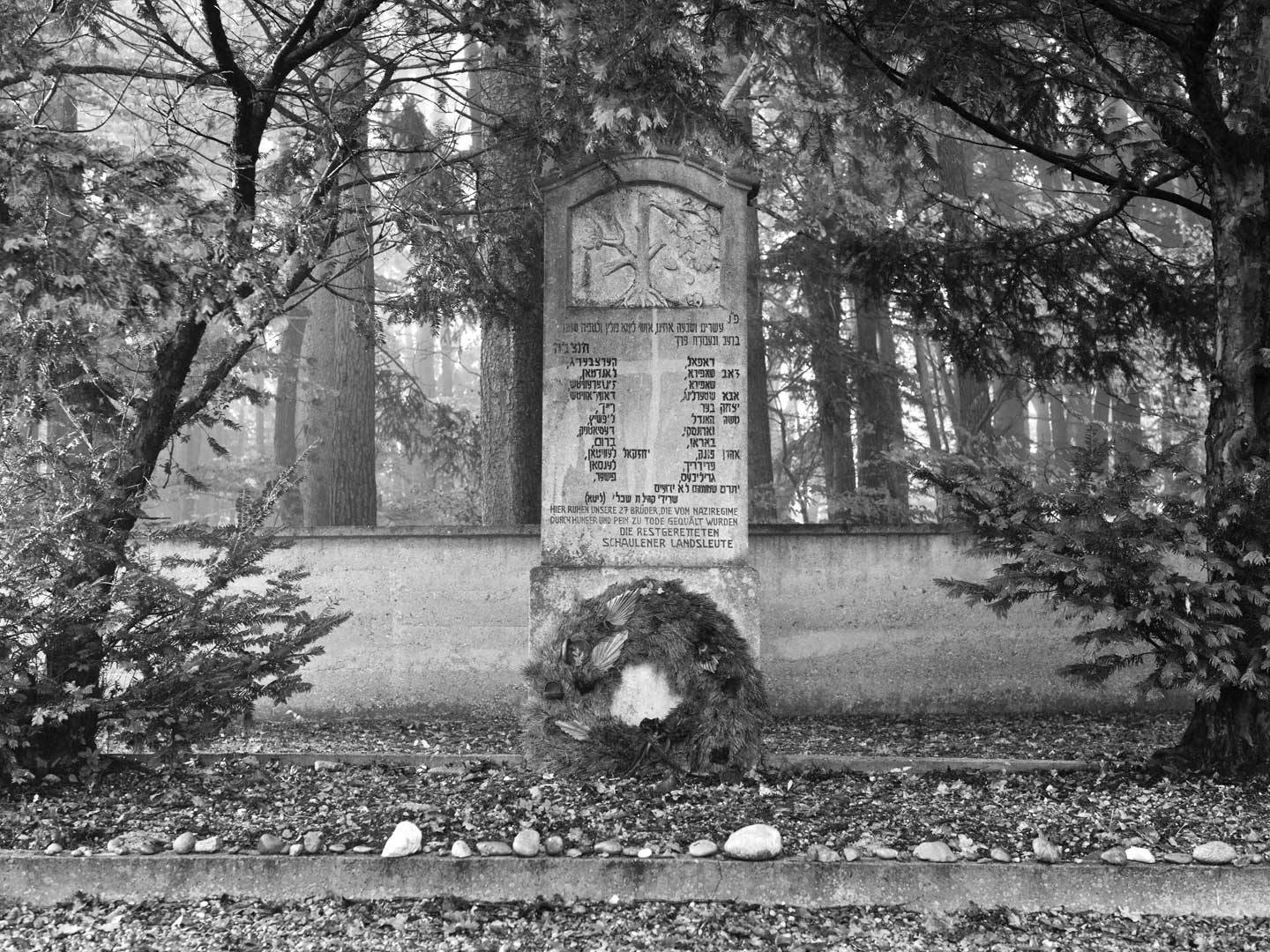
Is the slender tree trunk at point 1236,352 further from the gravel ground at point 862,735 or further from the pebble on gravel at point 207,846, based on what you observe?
the pebble on gravel at point 207,846

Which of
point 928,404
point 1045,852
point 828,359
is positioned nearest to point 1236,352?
point 1045,852

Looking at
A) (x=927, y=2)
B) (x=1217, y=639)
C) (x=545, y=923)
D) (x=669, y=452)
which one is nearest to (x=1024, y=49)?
(x=927, y=2)

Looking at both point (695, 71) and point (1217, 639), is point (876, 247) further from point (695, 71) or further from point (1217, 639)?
point (1217, 639)

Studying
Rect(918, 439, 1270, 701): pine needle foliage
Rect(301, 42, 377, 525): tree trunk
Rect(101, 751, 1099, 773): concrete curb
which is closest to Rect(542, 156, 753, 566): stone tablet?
Rect(101, 751, 1099, 773): concrete curb

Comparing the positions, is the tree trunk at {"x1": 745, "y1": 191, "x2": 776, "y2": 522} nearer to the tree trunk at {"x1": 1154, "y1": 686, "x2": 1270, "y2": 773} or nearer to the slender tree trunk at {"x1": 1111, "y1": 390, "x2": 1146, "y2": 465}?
the slender tree trunk at {"x1": 1111, "y1": 390, "x2": 1146, "y2": 465}

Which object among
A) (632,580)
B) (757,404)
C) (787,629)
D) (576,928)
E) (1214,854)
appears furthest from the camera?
(757,404)

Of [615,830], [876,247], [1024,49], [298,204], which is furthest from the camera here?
[876,247]

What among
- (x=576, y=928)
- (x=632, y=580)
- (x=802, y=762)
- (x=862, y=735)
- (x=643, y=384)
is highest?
(x=643, y=384)

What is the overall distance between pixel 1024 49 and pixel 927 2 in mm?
1079

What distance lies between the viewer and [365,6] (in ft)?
18.7

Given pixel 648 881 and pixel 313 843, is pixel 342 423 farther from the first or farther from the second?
pixel 648 881

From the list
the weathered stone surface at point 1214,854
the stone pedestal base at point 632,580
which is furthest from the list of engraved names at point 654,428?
the weathered stone surface at point 1214,854

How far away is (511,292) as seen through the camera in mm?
8555

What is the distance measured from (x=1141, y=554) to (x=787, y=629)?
4.32m
